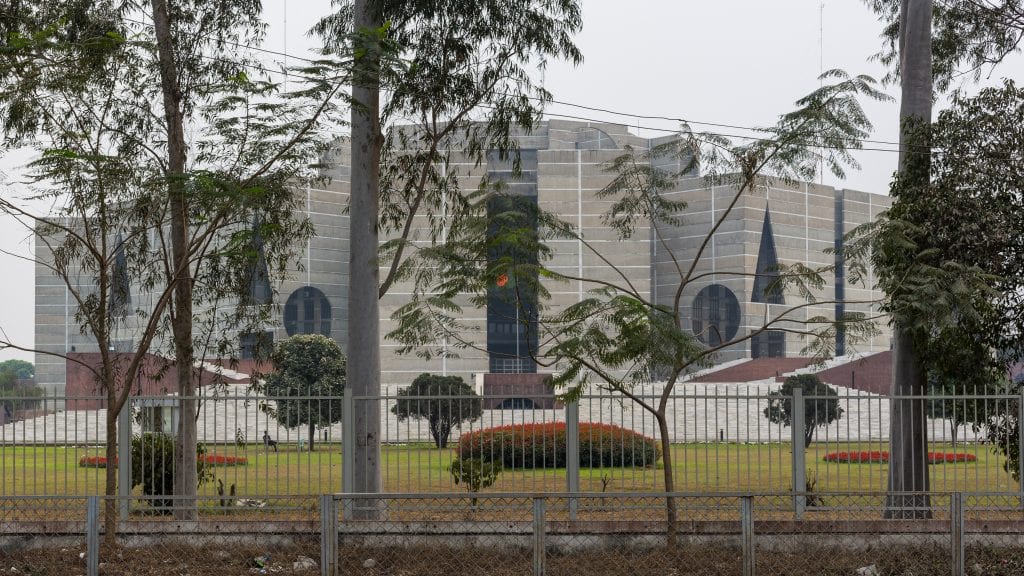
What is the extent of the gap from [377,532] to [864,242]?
24.8 feet

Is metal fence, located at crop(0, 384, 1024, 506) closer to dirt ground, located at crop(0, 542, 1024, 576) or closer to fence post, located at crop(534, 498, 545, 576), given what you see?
dirt ground, located at crop(0, 542, 1024, 576)

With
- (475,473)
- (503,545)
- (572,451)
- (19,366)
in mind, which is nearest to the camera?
(503,545)

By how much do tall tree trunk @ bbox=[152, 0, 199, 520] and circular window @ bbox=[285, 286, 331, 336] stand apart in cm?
6495

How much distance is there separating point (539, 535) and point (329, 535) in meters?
1.77

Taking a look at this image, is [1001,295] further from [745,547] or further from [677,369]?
[745,547]

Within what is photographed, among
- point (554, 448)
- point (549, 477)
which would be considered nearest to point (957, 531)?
point (554, 448)

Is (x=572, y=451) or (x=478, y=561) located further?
(x=572, y=451)

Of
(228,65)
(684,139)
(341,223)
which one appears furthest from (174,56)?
(341,223)

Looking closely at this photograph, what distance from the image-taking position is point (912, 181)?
15688 millimetres

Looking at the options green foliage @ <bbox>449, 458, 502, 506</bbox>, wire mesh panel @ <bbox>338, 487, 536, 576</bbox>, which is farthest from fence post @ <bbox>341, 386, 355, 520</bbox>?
green foliage @ <bbox>449, 458, 502, 506</bbox>

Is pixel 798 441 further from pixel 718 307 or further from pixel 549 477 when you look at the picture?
pixel 718 307

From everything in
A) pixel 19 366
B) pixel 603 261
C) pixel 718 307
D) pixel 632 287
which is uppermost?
pixel 603 261

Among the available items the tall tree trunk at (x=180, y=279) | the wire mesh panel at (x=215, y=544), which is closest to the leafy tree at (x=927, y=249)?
the wire mesh panel at (x=215, y=544)

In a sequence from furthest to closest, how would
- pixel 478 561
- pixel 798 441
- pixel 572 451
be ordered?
pixel 798 441, pixel 572 451, pixel 478 561
